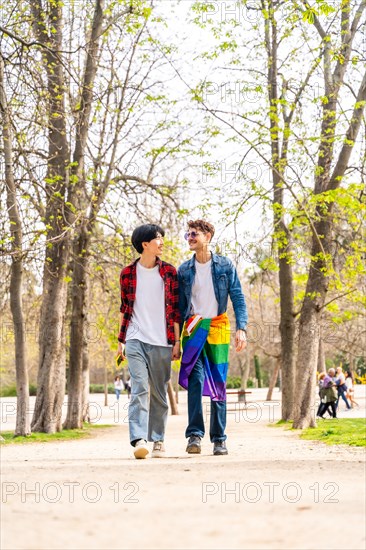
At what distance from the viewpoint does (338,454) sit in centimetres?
923

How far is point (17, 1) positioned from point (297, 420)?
980 cm

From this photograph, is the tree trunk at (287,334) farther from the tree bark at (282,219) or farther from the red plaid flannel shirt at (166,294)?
the red plaid flannel shirt at (166,294)

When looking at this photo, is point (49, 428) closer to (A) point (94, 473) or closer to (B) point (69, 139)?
(B) point (69, 139)

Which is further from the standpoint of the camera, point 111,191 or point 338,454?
point 111,191

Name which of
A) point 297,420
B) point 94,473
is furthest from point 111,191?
point 94,473

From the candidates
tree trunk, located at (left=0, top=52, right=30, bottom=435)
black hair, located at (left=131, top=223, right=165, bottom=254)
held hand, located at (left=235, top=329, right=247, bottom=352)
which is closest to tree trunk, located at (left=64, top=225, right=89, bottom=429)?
tree trunk, located at (left=0, top=52, right=30, bottom=435)

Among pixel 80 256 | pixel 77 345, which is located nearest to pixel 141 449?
pixel 80 256

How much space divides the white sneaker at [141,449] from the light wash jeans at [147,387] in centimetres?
4

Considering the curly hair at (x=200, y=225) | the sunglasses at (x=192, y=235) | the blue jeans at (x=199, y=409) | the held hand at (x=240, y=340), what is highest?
the curly hair at (x=200, y=225)

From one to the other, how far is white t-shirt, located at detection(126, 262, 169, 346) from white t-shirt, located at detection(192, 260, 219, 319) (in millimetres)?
299

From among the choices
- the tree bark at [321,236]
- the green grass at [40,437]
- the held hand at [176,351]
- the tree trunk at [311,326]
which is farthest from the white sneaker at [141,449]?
the tree trunk at [311,326]

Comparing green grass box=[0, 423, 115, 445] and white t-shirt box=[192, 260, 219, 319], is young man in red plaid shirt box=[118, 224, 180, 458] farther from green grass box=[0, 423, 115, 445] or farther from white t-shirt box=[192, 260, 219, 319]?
green grass box=[0, 423, 115, 445]

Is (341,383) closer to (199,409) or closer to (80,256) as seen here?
(80,256)

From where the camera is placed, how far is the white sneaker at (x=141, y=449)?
801cm
